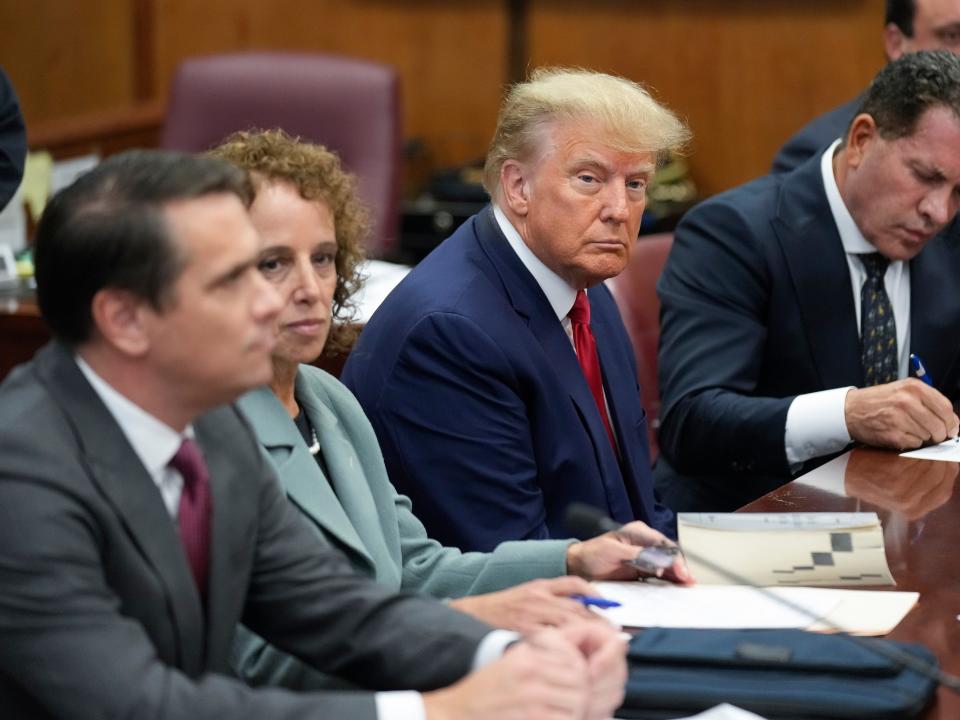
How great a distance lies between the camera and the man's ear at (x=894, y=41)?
376 centimetres

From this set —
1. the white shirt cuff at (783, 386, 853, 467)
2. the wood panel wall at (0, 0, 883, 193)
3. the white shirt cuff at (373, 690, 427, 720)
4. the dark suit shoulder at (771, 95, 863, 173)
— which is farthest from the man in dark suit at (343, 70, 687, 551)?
the wood panel wall at (0, 0, 883, 193)

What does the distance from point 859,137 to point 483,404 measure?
1007 millimetres

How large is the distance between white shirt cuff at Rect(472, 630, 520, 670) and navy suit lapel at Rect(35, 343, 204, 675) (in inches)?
11.3

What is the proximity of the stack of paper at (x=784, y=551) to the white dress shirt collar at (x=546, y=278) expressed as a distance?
1.83ft

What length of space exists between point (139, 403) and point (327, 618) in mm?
312

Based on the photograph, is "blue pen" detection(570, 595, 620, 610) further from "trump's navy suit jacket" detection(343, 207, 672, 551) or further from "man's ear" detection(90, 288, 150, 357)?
"man's ear" detection(90, 288, 150, 357)

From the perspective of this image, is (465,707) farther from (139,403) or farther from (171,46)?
(171,46)

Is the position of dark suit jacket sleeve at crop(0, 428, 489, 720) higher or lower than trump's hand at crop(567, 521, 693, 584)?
higher

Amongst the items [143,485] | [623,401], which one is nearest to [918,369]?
[623,401]

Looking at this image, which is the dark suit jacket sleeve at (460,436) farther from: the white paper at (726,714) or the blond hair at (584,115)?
the white paper at (726,714)

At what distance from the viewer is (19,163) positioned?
3.68m

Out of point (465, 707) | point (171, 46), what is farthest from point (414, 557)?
point (171, 46)

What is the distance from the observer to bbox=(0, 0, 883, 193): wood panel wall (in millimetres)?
5531

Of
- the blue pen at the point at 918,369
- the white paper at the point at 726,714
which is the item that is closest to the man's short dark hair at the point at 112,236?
the white paper at the point at 726,714
